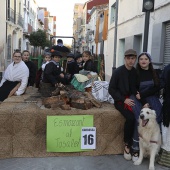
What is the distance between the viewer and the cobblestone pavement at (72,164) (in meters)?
4.29

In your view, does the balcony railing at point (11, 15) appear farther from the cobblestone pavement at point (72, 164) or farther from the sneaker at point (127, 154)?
the sneaker at point (127, 154)

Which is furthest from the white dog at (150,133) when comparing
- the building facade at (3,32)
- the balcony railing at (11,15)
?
the balcony railing at (11,15)

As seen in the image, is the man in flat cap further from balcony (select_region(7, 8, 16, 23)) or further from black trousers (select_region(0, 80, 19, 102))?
balcony (select_region(7, 8, 16, 23))

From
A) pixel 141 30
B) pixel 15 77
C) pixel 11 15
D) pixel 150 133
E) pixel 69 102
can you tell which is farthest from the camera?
pixel 11 15

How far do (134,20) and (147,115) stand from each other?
30.7ft

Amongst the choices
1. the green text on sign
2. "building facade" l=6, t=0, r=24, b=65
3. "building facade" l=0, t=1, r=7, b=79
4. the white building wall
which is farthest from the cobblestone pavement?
"building facade" l=6, t=0, r=24, b=65

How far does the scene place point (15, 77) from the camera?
5.91 m

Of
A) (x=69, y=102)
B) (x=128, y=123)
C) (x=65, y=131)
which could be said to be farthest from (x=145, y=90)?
(x=65, y=131)

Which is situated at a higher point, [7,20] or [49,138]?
[7,20]

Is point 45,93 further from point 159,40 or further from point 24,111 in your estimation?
point 159,40

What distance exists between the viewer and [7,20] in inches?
1086

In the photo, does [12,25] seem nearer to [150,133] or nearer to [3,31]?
[3,31]

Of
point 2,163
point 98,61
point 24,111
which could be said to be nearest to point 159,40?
point 98,61

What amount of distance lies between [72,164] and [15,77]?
2.42m
